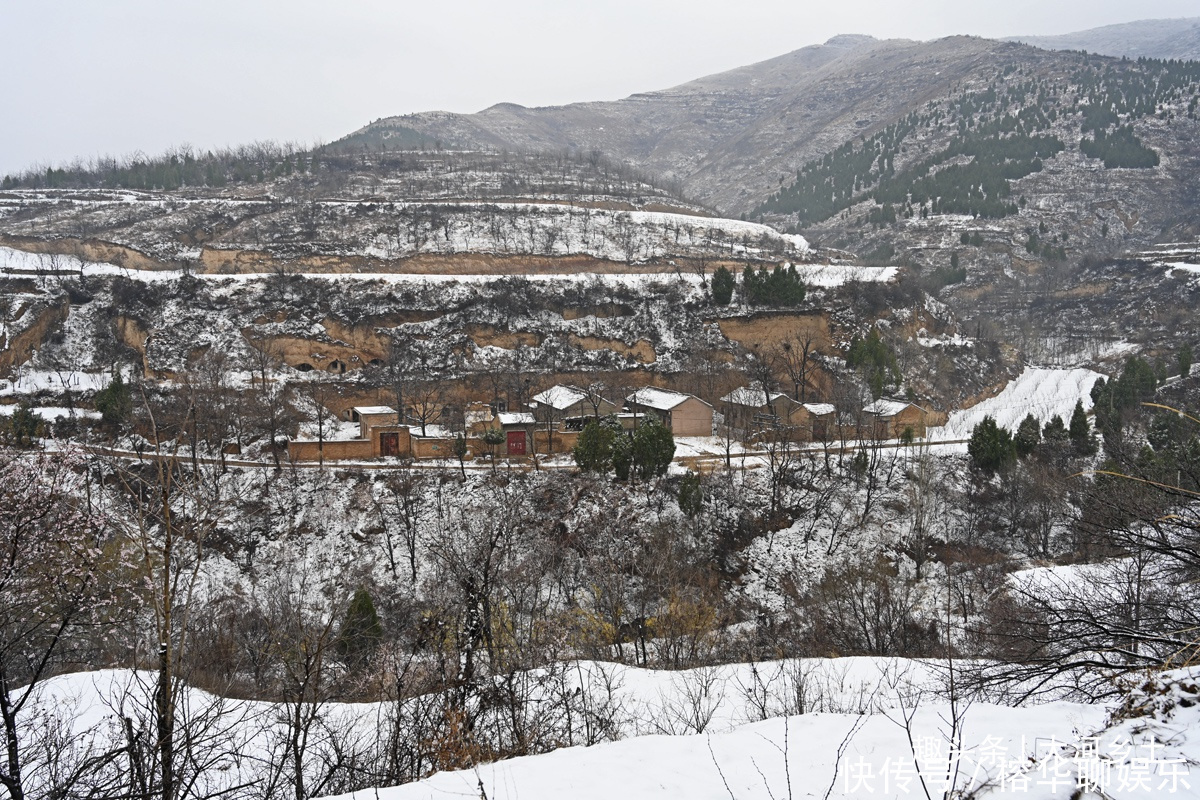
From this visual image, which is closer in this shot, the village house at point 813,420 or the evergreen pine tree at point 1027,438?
the evergreen pine tree at point 1027,438

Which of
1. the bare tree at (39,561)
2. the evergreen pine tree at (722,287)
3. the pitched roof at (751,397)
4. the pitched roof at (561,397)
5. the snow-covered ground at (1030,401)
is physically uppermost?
the evergreen pine tree at (722,287)

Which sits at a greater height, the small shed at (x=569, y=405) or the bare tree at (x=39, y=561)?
the bare tree at (x=39, y=561)

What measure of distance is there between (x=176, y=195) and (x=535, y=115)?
12085 cm

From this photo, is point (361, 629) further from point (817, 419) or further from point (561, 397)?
point (817, 419)

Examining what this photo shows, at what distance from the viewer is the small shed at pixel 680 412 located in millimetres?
33812

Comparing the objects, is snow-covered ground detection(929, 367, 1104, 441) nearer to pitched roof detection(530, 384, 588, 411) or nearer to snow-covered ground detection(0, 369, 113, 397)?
pitched roof detection(530, 384, 588, 411)

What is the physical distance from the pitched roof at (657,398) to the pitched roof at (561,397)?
314cm

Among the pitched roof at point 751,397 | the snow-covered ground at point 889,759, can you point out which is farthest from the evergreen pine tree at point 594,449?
the snow-covered ground at point 889,759

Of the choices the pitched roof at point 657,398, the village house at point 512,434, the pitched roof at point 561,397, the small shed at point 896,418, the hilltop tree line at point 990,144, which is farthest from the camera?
the hilltop tree line at point 990,144

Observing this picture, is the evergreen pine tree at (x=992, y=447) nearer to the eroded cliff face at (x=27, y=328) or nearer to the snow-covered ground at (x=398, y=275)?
the snow-covered ground at (x=398, y=275)

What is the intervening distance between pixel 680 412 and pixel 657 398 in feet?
5.46

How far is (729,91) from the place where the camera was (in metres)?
193

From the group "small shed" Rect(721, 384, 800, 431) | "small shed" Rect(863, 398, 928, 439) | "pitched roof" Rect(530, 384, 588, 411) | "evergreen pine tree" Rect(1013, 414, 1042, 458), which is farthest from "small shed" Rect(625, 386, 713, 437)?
"evergreen pine tree" Rect(1013, 414, 1042, 458)

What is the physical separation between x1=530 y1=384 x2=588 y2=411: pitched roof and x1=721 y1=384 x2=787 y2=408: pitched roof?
305 inches
